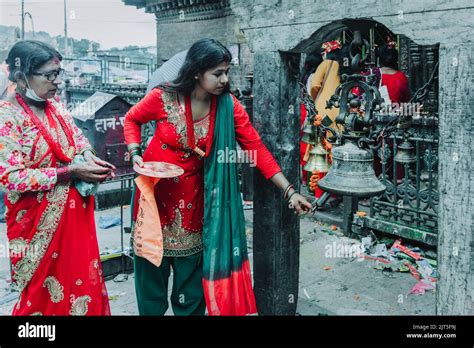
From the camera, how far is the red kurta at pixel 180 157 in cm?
319

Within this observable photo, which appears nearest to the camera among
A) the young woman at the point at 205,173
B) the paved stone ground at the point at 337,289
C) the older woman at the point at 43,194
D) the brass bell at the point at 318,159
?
the older woman at the point at 43,194

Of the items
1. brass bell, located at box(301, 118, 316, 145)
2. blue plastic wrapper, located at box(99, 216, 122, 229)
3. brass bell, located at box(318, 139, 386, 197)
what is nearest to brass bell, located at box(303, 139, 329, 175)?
brass bell, located at box(301, 118, 316, 145)

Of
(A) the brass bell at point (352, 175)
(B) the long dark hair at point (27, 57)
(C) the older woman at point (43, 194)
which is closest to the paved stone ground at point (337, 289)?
(C) the older woman at point (43, 194)

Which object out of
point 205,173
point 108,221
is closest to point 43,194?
point 205,173

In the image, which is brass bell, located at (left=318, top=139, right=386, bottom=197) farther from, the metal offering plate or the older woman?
the older woman

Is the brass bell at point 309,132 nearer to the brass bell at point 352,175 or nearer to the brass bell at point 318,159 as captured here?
the brass bell at point 318,159

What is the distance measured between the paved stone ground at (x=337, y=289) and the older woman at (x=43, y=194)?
1.16 meters

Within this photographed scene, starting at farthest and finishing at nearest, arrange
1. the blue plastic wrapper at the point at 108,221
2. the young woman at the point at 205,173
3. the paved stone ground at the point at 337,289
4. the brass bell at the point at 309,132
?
the blue plastic wrapper at the point at 108,221
the paved stone ground at the point at 337,289
the brass bell at the point at 309,132
the young woman at the point at 205,173

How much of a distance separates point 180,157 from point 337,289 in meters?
2.30

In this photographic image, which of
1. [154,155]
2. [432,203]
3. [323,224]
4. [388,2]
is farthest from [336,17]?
[323,224]

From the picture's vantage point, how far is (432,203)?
17.3 ft

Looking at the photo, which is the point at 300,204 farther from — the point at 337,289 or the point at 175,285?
the point at 337,289

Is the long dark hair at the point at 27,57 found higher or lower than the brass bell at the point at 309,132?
higher
